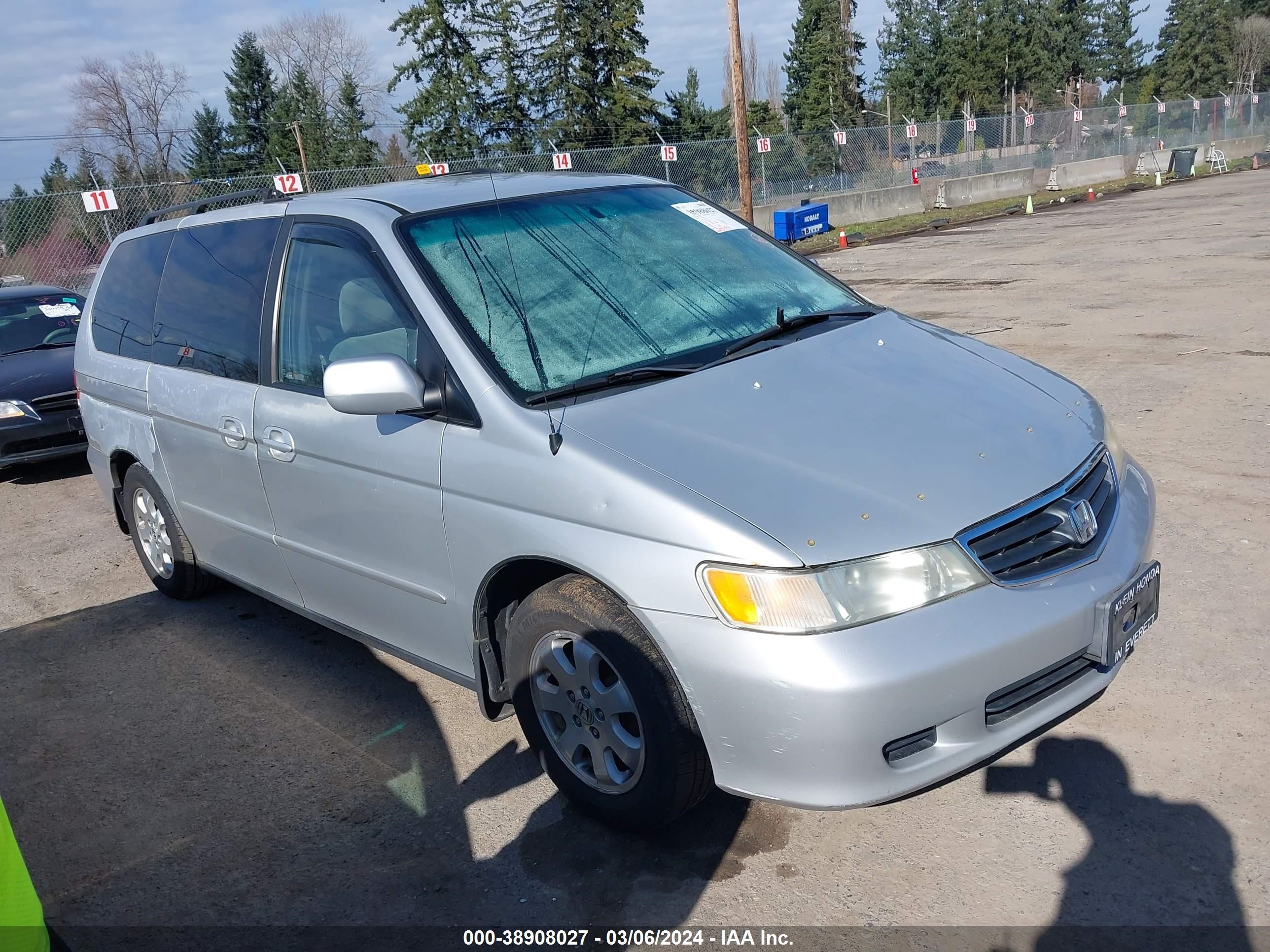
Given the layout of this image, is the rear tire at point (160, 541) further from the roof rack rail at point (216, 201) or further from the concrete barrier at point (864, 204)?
the concrete barrier at point (864, 204)

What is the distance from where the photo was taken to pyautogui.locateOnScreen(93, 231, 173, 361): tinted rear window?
16.7ft

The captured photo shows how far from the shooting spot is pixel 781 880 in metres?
2.93

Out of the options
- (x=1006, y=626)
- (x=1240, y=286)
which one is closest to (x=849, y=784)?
(x=1006, y=626)

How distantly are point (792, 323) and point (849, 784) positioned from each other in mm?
1763

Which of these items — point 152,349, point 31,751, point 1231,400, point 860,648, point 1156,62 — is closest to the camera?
point 860,648

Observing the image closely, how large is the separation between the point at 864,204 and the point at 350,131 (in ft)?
108

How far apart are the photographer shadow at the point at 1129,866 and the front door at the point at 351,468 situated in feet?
6.05

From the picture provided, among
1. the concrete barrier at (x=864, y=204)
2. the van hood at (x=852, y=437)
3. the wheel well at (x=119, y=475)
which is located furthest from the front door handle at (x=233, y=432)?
the concrete barrier at (x=864, y=204)

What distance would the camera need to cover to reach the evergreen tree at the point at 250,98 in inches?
2360

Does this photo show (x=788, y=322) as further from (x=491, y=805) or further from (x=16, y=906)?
(x=16, y=906)

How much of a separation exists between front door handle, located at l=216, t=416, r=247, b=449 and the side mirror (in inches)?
44.3

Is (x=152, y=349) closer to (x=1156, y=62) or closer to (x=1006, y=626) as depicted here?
(x=1006, y=626)

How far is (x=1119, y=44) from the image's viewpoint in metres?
81.2

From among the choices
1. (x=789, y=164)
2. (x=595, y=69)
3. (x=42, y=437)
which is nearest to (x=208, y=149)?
(x=595, y=69)
